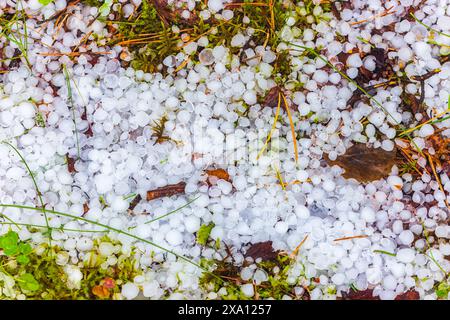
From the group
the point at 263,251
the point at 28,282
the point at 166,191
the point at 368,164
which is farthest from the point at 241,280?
the point at 28,282

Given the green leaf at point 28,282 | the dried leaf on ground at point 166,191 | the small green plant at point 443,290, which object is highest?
the dried leaf on ground at point 166,191

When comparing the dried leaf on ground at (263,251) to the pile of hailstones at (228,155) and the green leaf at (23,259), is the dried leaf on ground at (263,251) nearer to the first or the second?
the pile of hailstones at (228,155)

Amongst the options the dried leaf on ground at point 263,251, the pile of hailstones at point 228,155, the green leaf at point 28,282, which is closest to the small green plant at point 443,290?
the pile of hailstones at point 228,155

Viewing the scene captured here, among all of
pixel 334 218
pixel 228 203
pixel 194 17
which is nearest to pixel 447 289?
pixel 334 218

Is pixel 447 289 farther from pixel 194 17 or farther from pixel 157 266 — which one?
pixel 194 17

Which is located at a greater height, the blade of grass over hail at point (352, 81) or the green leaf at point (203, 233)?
the blade of grass over hail at point (352, 81)
